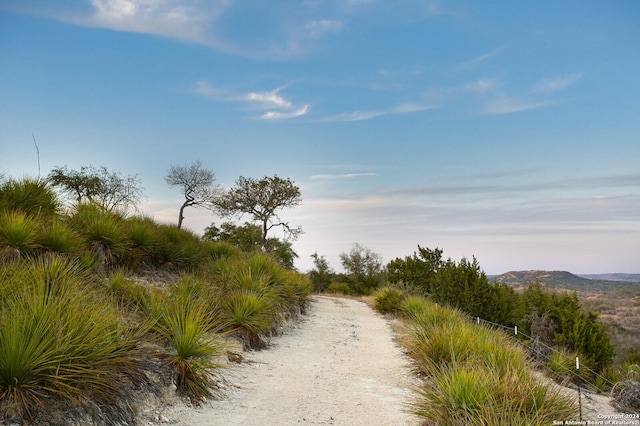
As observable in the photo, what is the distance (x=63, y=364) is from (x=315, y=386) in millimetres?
3822

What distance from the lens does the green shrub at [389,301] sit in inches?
727

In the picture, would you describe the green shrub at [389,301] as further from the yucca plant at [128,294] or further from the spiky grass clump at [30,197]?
the spiky grass clump at [30,197]

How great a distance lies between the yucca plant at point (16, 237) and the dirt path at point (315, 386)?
5.22m

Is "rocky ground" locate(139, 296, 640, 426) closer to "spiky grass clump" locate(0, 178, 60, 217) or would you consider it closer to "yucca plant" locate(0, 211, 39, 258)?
"yucca plant" locate(0, 211, 39, 258)

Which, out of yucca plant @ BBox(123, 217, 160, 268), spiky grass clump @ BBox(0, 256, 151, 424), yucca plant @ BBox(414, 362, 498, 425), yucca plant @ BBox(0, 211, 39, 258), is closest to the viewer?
spiky grass clump @ BBox(0, 256, 151, 424)

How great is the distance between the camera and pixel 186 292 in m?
8.90

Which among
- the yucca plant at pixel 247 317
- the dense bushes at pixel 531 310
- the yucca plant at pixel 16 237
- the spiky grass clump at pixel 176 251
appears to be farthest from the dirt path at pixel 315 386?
the dense bushes at pixel 531 310

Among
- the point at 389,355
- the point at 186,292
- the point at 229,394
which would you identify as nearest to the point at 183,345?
the point at 229,394

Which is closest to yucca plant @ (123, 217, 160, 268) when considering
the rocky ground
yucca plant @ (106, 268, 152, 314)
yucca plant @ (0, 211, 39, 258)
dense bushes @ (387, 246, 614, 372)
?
yucca plant @ (0, 211, 39, 258)

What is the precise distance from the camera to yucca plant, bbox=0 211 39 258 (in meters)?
A: 8.90

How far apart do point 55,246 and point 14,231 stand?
90 centimetres

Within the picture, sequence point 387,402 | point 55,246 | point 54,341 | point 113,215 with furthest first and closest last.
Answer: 1. point 113,215
2. point 55,246
3. point 387,402
4. point 54,341

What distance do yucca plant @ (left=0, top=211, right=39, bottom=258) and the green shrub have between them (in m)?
12.8

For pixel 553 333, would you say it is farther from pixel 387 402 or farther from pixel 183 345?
pixel 183 345
